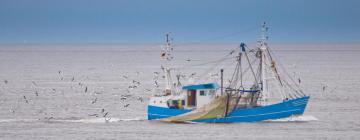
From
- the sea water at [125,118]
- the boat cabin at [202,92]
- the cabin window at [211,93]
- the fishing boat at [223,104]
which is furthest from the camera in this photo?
the cabin window at [211,93]

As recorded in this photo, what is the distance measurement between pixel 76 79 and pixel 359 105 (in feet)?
181

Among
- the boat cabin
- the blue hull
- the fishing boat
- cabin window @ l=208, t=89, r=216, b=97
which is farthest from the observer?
cabin window @ l=208, t=89, r=216, b=97

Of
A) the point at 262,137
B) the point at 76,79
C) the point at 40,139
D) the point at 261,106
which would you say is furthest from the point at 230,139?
the point at 76,79

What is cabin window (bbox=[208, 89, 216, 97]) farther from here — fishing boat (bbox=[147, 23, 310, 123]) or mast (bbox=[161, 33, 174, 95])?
mast (bbox=[161, 33, 174, 95])

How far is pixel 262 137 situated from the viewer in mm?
59750

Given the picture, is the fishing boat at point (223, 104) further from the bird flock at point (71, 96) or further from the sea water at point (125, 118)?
the bird flock at point (71, 96)

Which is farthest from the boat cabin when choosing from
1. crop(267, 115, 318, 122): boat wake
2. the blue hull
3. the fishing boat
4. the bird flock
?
the bird flock

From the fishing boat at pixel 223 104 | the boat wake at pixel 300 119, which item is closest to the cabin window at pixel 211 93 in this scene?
the fishing boat at pixel 223 104

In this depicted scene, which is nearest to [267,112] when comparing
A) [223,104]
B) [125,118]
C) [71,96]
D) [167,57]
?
[223,104]

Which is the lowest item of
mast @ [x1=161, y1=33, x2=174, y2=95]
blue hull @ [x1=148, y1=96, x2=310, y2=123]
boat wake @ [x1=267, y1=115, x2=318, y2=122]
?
boat wake @ [x1=267, y1=115, x2=318, y2=122]

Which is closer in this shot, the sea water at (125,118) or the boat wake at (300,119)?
the sea water at (125,118)

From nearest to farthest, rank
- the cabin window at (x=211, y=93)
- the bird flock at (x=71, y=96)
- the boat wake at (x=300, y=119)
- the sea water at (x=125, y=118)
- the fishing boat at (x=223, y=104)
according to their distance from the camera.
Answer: the sea water at (x=125, y=118) < the fishing boat at (x=223, y=104) < the cabin window at (x=211, y=93) < the boat wake at (x=300, y=119) < the bird flock at (x=71, y=96)

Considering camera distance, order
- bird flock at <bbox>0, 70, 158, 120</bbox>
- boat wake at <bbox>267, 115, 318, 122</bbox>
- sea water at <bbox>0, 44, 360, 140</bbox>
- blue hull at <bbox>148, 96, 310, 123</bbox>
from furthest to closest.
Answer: bird flock at <bbox>0, 70, 158, 120</bbox> < boat wake at <bbox>267, 115, 318, 122</bbox> < blue hull at <bbox>148, 96, 310, 123</bbox> < sea water at <bbox>0, 44, 360, 140</bbox>

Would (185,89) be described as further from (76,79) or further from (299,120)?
(76,79)
